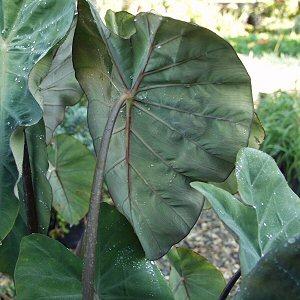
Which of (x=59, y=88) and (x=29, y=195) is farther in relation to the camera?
(x=59, y=88)

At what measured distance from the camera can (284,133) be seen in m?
3.95

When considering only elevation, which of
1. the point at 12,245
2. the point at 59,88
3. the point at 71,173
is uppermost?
the point at 59,88

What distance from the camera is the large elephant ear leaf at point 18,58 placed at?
89 centimetres

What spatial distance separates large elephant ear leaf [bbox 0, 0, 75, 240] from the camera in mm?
887

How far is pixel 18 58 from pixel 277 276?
633 millimetres

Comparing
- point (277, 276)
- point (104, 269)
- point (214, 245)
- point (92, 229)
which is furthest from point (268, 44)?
point (277, 276)

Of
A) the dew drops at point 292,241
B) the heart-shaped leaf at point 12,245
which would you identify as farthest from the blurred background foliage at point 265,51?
the dew drops at point 292,241

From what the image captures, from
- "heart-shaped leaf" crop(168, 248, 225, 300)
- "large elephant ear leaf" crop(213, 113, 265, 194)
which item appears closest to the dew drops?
"large elephant ear leaf" crop(213, 113, 265, 194)

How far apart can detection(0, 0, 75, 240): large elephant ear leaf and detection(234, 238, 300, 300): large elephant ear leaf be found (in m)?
0.44

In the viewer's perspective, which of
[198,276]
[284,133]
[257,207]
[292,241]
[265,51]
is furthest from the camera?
[265,51]

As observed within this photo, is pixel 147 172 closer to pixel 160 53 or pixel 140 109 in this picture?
pixel 140 109

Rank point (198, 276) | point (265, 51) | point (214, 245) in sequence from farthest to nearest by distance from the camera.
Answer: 1. point (265, 51)
2. point (214, 245)
3. point (198, 276)

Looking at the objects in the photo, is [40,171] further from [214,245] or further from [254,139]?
[214,245]

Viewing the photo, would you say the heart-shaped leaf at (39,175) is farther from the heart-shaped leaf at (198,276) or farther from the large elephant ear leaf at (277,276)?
the large elephant ear leaf at (277,276)
